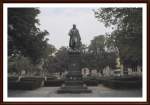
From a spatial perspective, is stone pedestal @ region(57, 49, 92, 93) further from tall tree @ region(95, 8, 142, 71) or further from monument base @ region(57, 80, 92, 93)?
tall tree @ region(95, 8, 142, 71)

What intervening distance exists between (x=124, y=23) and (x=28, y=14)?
760 centimetres

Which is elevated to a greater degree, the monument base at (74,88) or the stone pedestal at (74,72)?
the stone pedestal at (74,72)

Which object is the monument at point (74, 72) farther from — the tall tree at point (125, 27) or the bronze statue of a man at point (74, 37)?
the tall tree at point (125, 27)

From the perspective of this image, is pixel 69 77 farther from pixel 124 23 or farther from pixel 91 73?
pixel 91 73

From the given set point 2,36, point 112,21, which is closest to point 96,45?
point 112,21

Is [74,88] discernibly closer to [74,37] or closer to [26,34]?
[74,37]

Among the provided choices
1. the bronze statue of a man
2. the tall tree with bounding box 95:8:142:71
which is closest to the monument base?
the bronze statue of a man

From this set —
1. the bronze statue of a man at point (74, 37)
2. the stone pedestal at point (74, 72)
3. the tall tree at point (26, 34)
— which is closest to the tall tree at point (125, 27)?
the bronze statue of a man at point (74, 37)

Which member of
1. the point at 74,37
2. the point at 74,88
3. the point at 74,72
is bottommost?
the point at 74,88

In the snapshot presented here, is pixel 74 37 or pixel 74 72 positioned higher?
pixel 74 37

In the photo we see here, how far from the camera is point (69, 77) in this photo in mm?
33312

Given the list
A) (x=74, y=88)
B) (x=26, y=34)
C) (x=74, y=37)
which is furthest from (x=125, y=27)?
(x=26, y=34)

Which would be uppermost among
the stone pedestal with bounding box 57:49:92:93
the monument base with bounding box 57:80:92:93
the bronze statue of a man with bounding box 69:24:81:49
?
the bronze statue of a man with bounding box 69:24:81:49

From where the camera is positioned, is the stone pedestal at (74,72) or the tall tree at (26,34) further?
the stone pedestal at (74,72)
